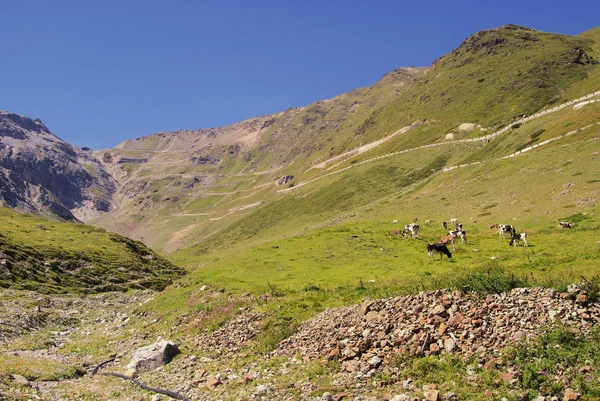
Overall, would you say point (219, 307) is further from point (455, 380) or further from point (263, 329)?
point (455, 380)

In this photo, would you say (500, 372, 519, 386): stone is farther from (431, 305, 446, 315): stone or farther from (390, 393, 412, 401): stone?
(431, 305, 446, 315): stone

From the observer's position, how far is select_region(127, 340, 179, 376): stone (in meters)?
20.7

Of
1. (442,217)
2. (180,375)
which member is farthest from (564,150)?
(180,375)

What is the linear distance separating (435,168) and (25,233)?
4345 inches

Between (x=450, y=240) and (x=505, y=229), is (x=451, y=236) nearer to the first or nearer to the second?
(x=450, y=240)

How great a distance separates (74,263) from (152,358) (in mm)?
52524

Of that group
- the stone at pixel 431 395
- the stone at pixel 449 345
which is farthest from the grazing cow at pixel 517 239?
the stone at pixel 431 395

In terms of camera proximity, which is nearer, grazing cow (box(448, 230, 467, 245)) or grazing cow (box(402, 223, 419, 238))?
grazing cow (box(448, 230, 467, 245))

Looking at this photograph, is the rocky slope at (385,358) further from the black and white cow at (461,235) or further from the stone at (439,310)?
the black and white cow at (461,235)

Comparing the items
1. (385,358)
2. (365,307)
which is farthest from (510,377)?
(365,307)

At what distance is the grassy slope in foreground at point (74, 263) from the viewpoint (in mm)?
55375

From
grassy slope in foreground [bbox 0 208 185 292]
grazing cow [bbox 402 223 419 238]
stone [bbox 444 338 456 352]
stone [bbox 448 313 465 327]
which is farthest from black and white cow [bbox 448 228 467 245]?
grassy slope in foreground [bbox 0 208 185 292]

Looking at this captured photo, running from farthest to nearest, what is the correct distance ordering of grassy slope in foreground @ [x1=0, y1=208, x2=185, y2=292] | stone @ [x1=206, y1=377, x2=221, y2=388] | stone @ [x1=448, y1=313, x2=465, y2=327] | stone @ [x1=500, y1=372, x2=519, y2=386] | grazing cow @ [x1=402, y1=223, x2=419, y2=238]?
grassy slope in foreground @ [x1=0, y1=208, x2=185, y2=292] < grazing cow @ [x1=402, y1=223, x2=419, y2=238] < stone @ [x1=206, y1=377, x2=221, y2=388] < stone @ [x1=448, y1=313, x2=465, y2=327] < stone @ [x1=500, y1=372, x2=519, y2=386]

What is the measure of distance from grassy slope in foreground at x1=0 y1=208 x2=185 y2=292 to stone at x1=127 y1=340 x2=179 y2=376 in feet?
128
